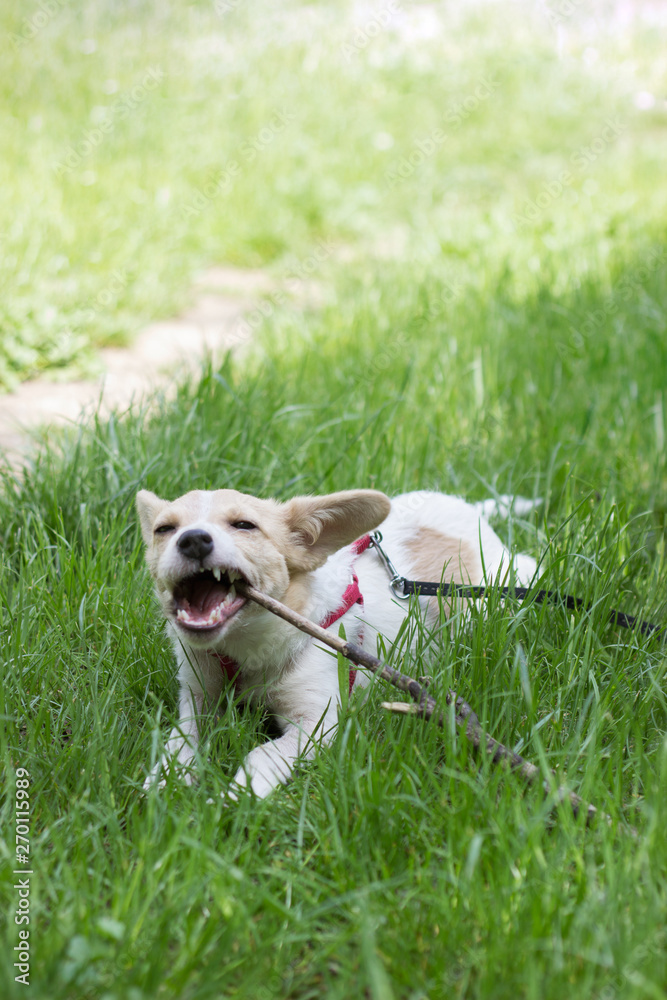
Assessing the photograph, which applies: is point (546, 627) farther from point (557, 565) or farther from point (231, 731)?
point (231, 731)

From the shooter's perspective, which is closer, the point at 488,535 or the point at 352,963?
the point at 352,963

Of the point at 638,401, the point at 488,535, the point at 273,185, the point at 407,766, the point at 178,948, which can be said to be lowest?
the point at 178,948

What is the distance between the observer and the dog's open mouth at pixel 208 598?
189 cm

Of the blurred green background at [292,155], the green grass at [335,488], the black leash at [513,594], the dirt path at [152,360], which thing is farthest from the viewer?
the blurred green background at [292,155]

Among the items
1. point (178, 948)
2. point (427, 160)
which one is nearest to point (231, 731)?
point (178, 948)

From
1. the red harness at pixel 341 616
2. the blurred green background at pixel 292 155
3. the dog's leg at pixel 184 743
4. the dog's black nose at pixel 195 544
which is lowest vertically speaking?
the dog's leg at pixel 184 743

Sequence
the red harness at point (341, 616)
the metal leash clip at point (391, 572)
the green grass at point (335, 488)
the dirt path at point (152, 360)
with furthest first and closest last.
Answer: the dirt path at point (152, 360) < the metal leash clip at point (391, 572) < the red harness at point (341, 616) < the green grass at point (335, 488)

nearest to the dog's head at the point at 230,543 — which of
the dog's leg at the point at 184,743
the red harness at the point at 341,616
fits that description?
the red harness at the point at 341,616

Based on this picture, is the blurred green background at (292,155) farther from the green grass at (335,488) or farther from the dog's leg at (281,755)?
the dog's leg at (281,755)

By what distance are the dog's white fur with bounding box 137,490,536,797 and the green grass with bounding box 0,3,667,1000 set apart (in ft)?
0.24

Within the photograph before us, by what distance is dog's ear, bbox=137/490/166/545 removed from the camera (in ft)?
7.34

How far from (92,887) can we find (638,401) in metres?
3.08

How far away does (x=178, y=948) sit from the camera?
4.43ft

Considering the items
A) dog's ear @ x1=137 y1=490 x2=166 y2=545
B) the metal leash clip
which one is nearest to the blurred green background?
dog's ear @ x1=137 y1=490 x2=166 y2=545
